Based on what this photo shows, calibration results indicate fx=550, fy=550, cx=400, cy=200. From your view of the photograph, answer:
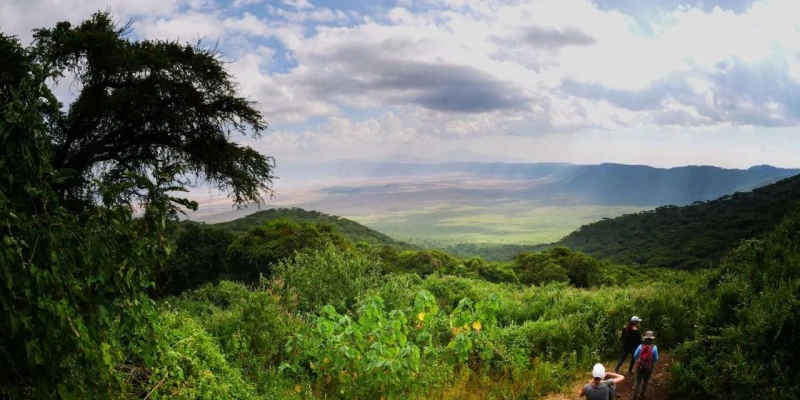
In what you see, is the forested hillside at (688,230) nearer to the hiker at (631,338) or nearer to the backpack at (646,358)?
the hiker at (631,338)

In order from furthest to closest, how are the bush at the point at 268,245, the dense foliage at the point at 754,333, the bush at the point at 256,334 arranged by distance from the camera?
1. the bush at the point at 268,245
2. the dense foliage at the point at 754,333
3. the bush at the point at 256,334

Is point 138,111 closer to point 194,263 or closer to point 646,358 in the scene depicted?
point 194,263

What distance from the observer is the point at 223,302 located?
1605cm

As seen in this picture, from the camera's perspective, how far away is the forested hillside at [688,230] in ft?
189

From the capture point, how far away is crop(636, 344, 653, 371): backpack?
10.1 m

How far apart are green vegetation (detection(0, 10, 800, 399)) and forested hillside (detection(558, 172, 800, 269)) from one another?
38.6 meters

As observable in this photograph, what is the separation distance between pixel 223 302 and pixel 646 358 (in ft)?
37.3

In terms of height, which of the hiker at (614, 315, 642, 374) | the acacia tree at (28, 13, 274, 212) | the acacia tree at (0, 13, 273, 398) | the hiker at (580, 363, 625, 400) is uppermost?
the acacia tree at (28, 13, 274, 212)

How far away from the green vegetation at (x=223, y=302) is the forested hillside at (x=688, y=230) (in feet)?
127

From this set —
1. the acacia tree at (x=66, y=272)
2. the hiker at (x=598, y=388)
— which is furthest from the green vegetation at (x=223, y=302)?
the hiker at (x=598, y=388)

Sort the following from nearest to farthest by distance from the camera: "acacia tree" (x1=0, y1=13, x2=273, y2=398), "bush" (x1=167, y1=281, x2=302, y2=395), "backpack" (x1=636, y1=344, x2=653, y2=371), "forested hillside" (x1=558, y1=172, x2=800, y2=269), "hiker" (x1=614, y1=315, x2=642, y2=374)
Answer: "acacia tree" (x1=0, y1=13, x2=273, y2=398), "bush" (x1=167, y1=281, x2=302, y2=395), "backpack" (x1=636, y1=344, x2=653, y2=371), "hiker" (x1=614, y1=315, x2=642, y2=374), "forested hillside" (x1=558, y1=172, x2=800, y2=269)

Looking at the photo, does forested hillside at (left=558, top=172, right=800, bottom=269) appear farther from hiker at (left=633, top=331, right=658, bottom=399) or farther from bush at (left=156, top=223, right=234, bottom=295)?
hiker at (left=633, top=331, right=658, bottom=399)

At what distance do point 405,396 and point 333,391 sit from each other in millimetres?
1332

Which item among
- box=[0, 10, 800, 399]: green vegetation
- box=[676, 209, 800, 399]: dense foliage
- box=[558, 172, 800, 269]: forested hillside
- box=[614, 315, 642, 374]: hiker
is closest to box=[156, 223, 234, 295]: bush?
box=[0, 10, 800, 399]: green vegetation
